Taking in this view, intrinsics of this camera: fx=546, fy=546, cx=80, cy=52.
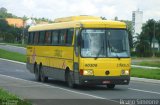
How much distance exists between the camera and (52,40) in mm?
26609

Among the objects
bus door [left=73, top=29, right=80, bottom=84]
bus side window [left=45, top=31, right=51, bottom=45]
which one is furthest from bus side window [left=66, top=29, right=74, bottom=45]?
bus side window [left=45, top=31, right=51, bottom=45]

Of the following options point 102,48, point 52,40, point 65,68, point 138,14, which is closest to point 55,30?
point 52,40

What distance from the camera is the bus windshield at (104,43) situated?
72.9ft

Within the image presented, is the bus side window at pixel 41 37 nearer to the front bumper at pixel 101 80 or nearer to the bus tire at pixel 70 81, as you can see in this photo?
the bus tire at pixel 70 81

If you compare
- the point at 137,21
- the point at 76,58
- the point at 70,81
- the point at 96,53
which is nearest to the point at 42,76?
the point at 70,81

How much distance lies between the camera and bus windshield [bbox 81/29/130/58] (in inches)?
875

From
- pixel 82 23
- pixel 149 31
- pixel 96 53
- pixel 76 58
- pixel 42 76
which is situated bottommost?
pixel 42 76

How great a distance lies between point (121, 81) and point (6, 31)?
134 metres

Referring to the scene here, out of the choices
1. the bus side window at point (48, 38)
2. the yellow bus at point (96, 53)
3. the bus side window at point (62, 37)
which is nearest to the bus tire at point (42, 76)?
the bus side window at point (48, 38)

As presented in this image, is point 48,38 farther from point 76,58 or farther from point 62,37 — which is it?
point 76,58

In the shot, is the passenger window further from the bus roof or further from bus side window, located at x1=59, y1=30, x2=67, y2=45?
bus side window, located at x1=59, y1=30, x2=67, y2=45

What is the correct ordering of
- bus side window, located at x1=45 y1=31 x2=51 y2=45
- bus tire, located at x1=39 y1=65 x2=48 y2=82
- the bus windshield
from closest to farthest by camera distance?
the bus windshield → bus side window, located at x1=45 y1=31 x2=51 y2=45 → bus tire, located at x1=39 y1=65 x2=48 y2=82

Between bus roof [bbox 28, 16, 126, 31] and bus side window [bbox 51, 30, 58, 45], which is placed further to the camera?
bus side window [bbox 51, 30, 58, 45]

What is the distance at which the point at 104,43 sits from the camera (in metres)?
22.4
